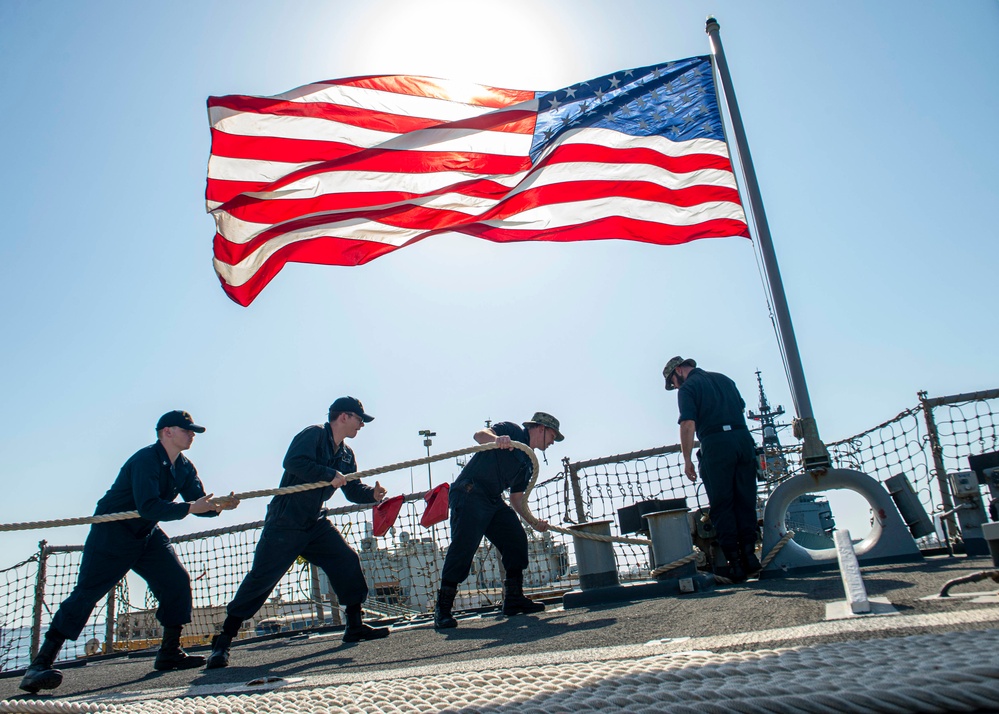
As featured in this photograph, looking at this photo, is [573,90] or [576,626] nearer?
[576,626]

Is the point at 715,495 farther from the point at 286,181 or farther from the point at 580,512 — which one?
the point at 286,181

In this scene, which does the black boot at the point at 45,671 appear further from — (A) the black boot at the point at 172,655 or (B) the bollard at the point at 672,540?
(B) the bollard at the point at 672,540

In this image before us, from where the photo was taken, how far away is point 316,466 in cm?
491

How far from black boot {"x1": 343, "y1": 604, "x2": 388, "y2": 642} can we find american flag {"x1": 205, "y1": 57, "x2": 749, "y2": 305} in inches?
109

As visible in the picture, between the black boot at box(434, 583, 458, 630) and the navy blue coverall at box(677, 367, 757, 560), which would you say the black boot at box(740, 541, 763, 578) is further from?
the black boot at box(434, 583, 458, 630)

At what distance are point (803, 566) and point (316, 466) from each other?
3.27m

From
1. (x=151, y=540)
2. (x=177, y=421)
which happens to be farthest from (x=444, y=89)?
(x=151, y=540)

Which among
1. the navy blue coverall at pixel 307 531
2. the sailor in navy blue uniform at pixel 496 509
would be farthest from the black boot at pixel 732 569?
the navy blue coverall at pixel 307 531

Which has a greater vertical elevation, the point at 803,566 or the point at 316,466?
the point at 316,466

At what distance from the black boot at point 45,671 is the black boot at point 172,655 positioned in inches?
27.2

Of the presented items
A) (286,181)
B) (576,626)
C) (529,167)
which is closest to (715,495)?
(576,626)

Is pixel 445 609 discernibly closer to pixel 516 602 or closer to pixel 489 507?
pixel 516 602

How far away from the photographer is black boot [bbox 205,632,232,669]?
13.9 feet

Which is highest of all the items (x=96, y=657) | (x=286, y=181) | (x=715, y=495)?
(x=286, y=181)
